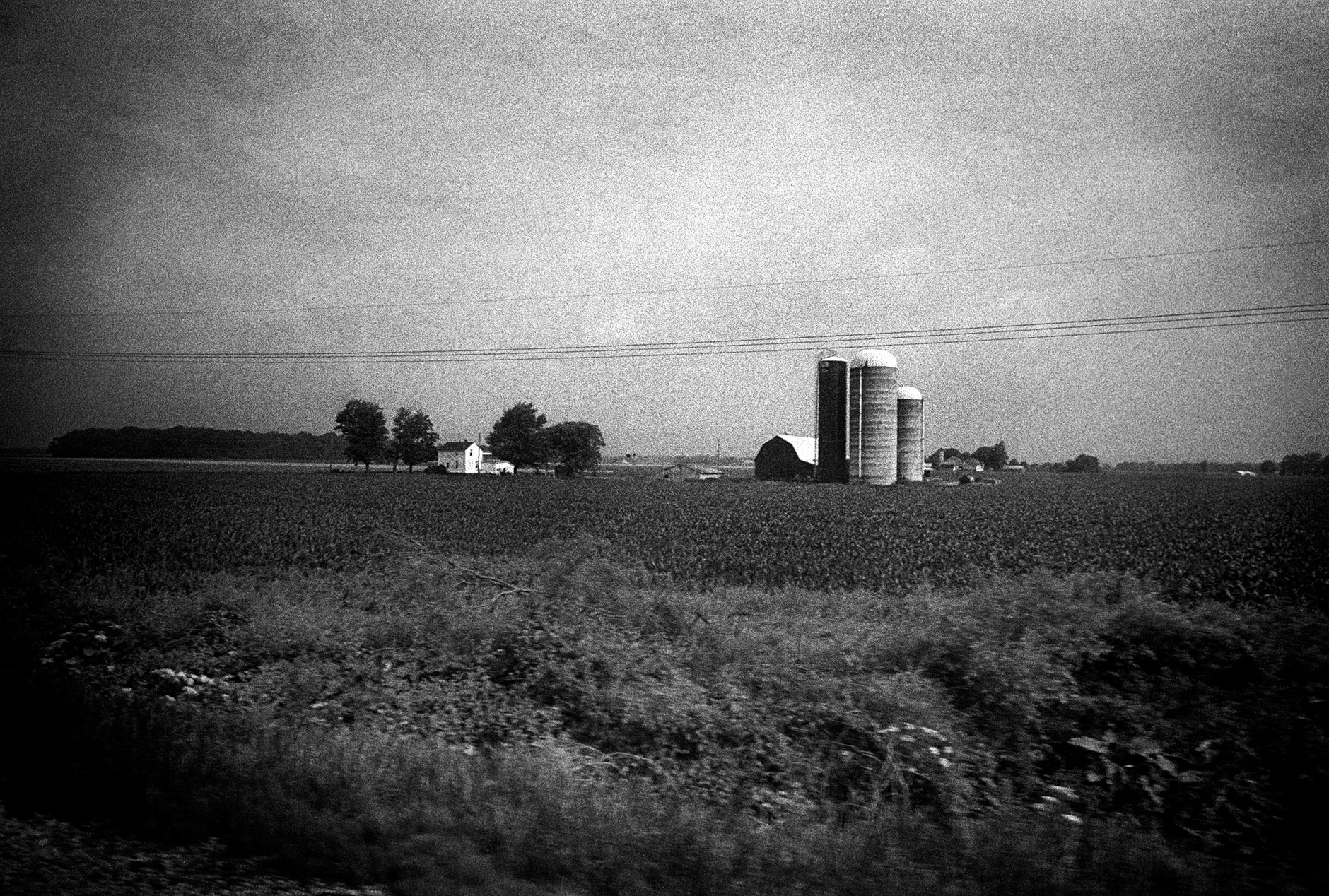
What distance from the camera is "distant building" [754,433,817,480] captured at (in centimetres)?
2594

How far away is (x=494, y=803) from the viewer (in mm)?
4871

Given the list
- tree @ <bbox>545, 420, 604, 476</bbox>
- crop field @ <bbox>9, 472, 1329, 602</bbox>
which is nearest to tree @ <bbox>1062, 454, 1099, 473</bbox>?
crop field @ <bbox>9, 472, 1329, 602</bbox>

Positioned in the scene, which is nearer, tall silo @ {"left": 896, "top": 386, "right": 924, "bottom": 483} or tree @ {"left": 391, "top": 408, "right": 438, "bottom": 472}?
tree @ {"left": 391, "top": 408, "right": 438, "bottom": 472}

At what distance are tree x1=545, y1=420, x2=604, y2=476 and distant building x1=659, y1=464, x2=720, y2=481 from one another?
7072 millimetres

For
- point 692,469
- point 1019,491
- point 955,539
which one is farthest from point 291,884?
point 1019,491

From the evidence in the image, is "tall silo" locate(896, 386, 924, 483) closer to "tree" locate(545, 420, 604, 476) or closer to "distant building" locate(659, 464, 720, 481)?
"distant building" locate(659, 464, 720, 481)

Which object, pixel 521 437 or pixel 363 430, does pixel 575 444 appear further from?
pixel 363 430

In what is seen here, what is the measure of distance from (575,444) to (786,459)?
13.5 meters

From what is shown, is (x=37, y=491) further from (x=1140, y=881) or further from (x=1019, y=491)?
(x=1019, y=491)

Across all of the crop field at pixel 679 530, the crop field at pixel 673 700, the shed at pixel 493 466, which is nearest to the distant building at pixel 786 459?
the crop field at pixel 679 530

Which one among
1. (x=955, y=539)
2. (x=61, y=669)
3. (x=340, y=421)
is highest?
(x=340, y=421)

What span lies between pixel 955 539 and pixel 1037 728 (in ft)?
30.0

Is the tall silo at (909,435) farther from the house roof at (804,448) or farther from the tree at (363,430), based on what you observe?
the tree at (363,430)

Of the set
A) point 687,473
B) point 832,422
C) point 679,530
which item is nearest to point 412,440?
point 679,530
